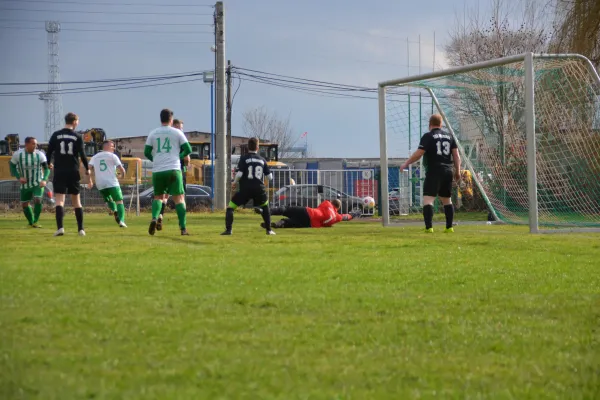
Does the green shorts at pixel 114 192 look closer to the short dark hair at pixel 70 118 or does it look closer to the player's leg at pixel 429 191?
the short dark hair at pixel 70 118

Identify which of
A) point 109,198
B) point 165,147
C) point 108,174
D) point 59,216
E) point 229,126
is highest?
point 229,126

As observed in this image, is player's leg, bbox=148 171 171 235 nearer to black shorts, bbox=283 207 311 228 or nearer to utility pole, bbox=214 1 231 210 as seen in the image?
black shorts, bbox=283 207 311 228

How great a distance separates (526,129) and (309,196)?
1209 centimetres

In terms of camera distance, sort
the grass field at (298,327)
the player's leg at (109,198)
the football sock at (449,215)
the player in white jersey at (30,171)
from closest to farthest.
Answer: the grass field at (298,327)
the football sock at (449,215)
the player's leg at (109,198)
the player in white jersey at (30,171)

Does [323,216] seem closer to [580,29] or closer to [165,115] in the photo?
[165,115]

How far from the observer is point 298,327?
4.67 metres

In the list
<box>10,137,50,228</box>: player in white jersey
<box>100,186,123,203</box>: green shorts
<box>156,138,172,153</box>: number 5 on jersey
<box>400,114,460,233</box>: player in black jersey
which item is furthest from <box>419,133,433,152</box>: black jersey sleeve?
<box>10,137,50,228</box>: player in white jersey

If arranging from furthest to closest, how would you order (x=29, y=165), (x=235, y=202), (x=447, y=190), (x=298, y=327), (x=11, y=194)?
(x=11, y=194)
(x=29, y=165)
(x=447, y=190)
(x=235, y=202)
(x=298, y=327)

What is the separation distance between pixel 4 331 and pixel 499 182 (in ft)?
46.8

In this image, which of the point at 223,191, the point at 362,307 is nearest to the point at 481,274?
the point at 362,307

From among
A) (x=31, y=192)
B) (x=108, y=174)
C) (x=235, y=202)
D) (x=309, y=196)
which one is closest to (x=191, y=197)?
(x=309, y=196)

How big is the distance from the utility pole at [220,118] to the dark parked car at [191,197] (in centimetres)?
82

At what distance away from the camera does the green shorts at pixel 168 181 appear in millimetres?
13780

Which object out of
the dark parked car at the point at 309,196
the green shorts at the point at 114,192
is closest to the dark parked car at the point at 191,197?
the dark parked car at the point at 309,196
